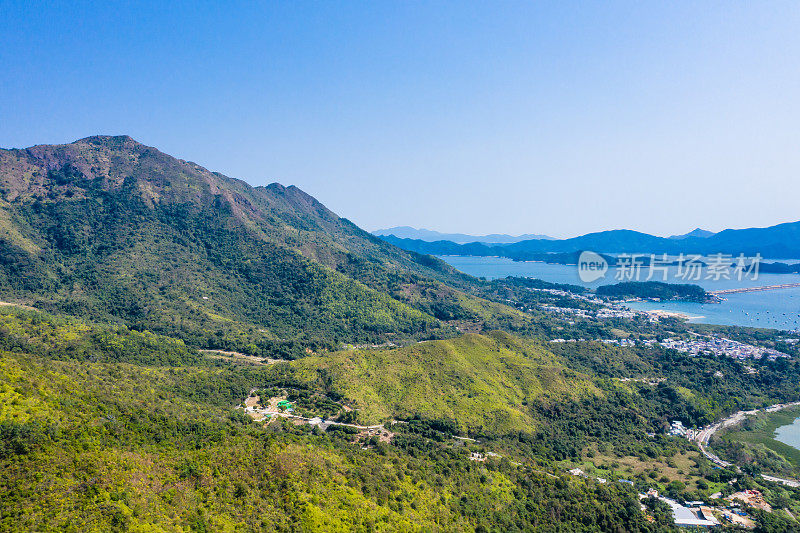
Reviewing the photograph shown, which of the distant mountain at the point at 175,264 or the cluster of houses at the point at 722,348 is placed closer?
the distant mountain at the point at 175,264

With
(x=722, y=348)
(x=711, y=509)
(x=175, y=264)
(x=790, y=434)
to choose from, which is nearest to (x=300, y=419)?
(x=711, y=509)

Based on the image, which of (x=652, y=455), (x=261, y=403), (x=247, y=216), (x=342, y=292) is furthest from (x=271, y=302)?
(x=652, y=455)

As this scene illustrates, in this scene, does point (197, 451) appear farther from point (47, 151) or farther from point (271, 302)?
point (47, 151)

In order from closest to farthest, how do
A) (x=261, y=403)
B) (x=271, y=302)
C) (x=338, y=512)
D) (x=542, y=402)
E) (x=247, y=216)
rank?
(x=338, y=512), (x=261, y=403), (x=542, y=402), (x=271, y=302), (x=247, y=216)

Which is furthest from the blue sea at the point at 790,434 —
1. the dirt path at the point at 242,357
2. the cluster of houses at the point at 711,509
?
the dirt path at the point at 242,357

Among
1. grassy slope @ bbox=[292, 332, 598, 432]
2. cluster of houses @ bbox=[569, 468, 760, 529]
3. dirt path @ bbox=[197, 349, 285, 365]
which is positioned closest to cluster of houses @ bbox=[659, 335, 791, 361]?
grassy slope @ bbox=[292, 332, 598, 432]

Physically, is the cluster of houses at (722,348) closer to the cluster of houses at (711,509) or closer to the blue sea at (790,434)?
the blue sea at (790,434)
